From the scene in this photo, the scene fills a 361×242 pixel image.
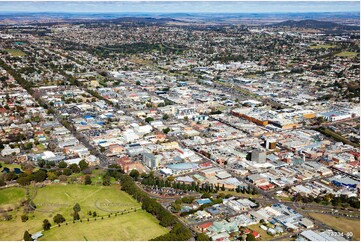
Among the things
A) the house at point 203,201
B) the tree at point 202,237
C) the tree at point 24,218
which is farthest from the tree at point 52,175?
the tree at point 202,237

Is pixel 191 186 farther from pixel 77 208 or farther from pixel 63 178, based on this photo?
pixel 63 178

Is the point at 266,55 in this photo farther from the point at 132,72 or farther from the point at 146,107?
the point at 146,107

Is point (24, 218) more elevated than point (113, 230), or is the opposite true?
point (24, 218)

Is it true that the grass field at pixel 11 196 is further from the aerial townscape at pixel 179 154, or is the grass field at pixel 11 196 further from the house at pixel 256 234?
the house at pixel 256 234

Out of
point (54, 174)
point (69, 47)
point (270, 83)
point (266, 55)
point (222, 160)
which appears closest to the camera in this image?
point (54, 174)

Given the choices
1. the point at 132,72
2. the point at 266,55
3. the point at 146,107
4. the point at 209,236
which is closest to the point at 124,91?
the point at 146,107

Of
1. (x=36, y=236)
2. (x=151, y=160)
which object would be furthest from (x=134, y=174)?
(x=36, y=236)
